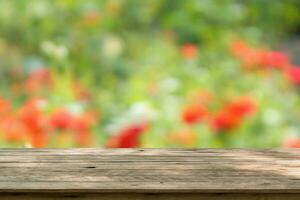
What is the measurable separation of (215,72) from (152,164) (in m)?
1.91

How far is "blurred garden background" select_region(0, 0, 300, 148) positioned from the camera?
8.15ft

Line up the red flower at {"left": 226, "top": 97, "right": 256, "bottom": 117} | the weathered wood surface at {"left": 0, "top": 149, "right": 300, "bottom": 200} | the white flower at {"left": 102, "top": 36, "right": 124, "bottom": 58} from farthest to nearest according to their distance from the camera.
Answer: the white flower at {"left": 102, "top": 36, "right": 124, "bottom": 58} < the red flower at {"left": 226, "top": 97, "right": 256, "bottom": 117} < the weathered wood surface at {"left": 0, "top": 149, "right": 300, "bottom": 200}

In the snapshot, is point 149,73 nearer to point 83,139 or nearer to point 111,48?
point 111,48

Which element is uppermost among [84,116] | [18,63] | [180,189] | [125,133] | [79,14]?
[79,14]

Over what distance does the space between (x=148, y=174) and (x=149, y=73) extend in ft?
6.37

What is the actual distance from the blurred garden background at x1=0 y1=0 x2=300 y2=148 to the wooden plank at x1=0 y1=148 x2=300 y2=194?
86 cm

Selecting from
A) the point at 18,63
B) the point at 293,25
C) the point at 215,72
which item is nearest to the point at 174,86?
the point at 215,72

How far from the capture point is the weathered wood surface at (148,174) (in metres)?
1.12

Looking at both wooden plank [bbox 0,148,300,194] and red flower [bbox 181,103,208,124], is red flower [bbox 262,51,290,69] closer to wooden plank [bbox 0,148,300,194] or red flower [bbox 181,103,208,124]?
red flower [bbox 181,103,208,124]

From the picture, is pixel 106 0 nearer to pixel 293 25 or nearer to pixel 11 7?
pixel 11 7

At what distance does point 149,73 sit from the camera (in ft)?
10.2

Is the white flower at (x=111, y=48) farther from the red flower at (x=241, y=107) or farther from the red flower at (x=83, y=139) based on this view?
the red flower at (x=241, y=107)

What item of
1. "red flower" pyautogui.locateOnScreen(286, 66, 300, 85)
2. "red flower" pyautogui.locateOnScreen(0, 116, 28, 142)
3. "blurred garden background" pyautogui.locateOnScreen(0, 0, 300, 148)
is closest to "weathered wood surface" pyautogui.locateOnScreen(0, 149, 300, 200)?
"blurred garden background" pyautogui.locateOnScreen(0, 0, 300, 148)

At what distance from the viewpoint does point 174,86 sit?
2996 mm
